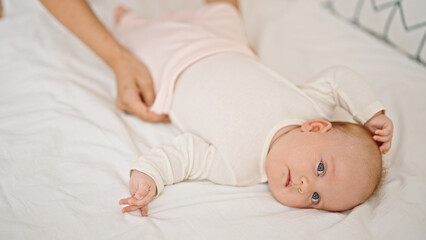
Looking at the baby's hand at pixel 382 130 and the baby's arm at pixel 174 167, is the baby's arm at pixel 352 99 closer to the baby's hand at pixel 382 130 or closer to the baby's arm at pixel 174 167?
the baby's hand at pixel 382 130

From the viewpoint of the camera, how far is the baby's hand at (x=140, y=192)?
79 centimetres

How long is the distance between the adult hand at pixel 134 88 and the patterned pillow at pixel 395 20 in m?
0.78

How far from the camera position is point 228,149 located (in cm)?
96

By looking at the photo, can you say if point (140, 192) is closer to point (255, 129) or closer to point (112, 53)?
point (255, 129)

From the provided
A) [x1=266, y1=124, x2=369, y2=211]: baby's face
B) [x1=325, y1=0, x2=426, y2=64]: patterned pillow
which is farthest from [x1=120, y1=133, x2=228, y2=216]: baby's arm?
[x1=325, y1=0, x2=426, y2=64]: patterned pillow

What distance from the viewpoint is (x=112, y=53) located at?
3.85 ft

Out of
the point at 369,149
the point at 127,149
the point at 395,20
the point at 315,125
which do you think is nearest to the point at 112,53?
the point at 127,149

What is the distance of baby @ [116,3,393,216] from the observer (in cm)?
83

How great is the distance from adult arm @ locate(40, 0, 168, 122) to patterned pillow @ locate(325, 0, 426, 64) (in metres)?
0.79

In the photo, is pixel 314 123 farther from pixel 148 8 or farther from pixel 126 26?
pixel 148 8

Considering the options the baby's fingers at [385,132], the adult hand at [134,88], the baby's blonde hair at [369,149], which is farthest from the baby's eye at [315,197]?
the adult hand at [134,88]

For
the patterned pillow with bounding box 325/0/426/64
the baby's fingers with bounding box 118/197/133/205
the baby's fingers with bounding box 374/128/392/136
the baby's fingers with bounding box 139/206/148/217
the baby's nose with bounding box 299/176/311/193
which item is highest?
the patterned pillow with bounding box 325/0/426/64

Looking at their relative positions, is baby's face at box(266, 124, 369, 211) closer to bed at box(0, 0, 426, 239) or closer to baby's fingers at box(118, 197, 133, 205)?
bed at box(0, 0, 426, 239)

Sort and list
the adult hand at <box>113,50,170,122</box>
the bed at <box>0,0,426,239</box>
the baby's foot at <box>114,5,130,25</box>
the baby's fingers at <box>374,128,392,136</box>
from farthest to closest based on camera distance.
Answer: the baby's foot at <box>114,5,130,25</box>
the adult hand at <box>113,50,170,122</box>
the baby's fingers at <box>374,128,392,136</box>
the bed at <box>0,0,426,239</box>
